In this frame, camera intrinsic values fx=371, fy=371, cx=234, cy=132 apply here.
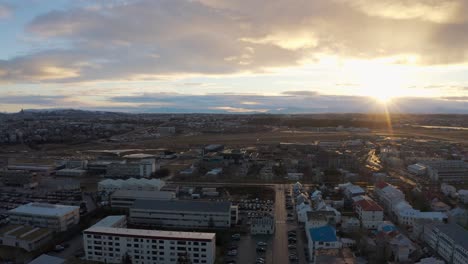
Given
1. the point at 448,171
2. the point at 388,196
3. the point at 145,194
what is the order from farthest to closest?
the point at 448,171
the point at 145,194
the point at 388,196

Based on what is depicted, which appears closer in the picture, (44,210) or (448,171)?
(44,210)

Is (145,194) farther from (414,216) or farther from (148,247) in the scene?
(414,216)

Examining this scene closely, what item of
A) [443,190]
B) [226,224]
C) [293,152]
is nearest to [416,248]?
[226,224]

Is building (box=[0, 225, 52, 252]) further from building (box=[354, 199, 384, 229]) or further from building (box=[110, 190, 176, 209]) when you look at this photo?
building (box=[354, 199, 384, 229])

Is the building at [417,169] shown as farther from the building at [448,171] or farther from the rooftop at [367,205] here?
the rooftop at [367,205]

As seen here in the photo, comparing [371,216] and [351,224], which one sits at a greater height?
[371,216]

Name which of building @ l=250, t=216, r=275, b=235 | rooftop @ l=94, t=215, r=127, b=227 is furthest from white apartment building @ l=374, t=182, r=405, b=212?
rooftop @ l=94, t=215, r=127, b=227

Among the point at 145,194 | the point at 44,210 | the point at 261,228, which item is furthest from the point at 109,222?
the point at 261,228
